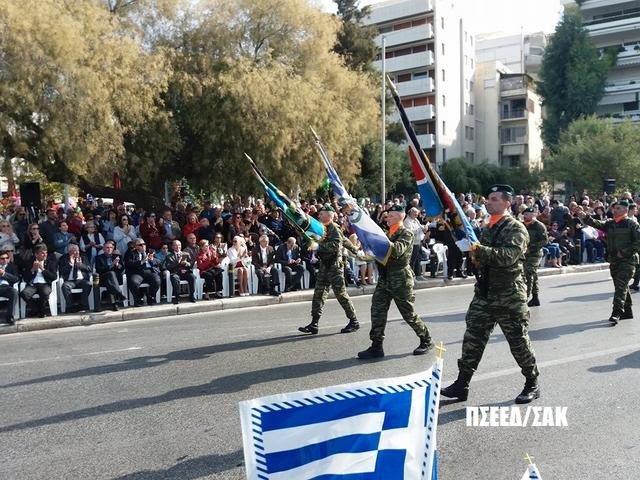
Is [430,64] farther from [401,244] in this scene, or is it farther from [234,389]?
[234,389]

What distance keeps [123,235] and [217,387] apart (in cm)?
767

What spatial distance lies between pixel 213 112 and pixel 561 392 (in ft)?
47.9

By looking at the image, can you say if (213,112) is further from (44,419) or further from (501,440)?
(501,440)

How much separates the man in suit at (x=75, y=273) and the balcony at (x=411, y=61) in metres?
44.2

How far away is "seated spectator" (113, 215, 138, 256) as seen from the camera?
12.8m

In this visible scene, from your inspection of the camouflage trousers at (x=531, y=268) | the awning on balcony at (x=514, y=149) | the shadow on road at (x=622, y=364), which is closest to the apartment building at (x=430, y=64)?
the awning on balcony at (x=514, y=149)

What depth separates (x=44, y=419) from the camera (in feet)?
17.4

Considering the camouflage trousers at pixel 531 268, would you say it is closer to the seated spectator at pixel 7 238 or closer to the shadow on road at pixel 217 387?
the shadow on road at pixel 217 387

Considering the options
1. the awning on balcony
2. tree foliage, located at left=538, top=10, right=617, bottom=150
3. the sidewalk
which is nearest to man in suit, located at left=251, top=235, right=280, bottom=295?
the sidewalk

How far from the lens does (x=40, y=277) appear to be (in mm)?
10680

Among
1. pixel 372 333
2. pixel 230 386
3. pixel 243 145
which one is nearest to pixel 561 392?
pixel 372 333

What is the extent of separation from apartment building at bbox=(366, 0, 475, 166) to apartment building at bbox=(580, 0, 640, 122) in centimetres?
1710

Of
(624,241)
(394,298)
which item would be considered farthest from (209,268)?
(624,241)

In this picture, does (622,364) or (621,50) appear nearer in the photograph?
(622,364)
